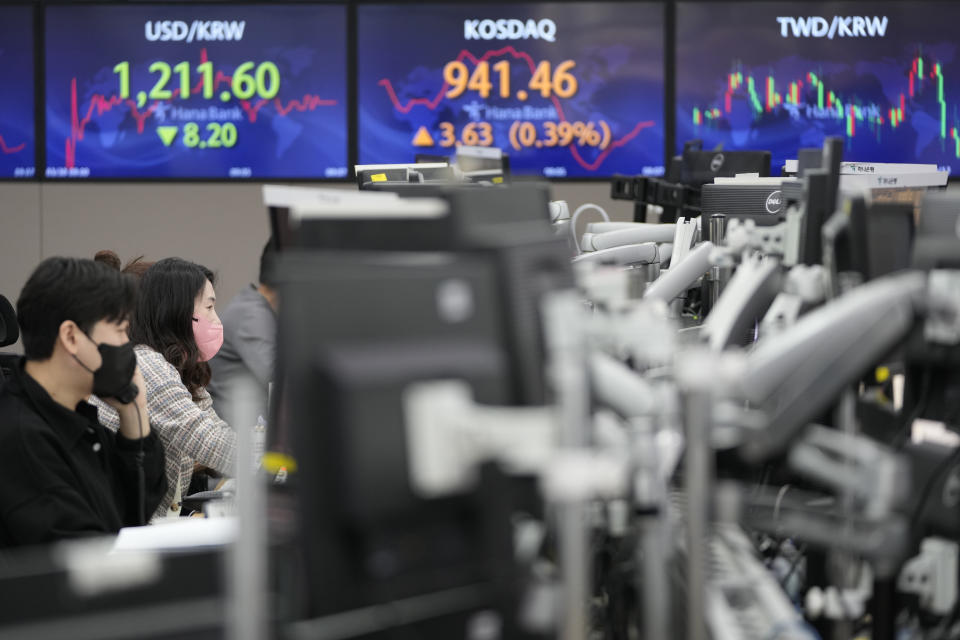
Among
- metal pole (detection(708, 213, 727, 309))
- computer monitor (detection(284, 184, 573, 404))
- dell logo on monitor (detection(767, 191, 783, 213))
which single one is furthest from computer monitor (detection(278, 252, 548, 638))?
dell logo on monitor (detection(767, 191, 783, 213))

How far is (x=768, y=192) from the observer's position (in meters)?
2.92

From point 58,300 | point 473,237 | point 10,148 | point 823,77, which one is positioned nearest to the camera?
point 473,237

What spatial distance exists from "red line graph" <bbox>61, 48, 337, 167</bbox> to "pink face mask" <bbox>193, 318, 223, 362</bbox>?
7.85 feet

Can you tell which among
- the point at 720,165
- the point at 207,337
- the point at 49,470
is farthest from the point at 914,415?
the point at 720,165

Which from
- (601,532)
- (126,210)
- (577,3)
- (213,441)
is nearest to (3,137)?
(126,210)

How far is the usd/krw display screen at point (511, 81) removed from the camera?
18.4ft

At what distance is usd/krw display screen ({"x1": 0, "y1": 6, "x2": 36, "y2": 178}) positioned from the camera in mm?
5602

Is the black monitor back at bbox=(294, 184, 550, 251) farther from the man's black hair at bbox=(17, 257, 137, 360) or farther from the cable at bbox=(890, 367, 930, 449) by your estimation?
the man's black hair at bbox=(17, 257, 137, 360)

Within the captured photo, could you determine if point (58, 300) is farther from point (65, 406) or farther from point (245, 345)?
point (245, 345)

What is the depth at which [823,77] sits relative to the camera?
5.58 m

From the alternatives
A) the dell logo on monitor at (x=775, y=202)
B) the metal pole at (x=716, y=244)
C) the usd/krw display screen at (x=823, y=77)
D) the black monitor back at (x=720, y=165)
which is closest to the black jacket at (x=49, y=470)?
the metal pole at (x=716, y=244)

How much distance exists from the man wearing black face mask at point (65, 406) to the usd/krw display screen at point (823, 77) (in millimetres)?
3881

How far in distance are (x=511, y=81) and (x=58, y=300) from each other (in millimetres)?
3773

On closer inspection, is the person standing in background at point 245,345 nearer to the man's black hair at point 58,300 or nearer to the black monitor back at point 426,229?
the man's black hair at point 58,300
